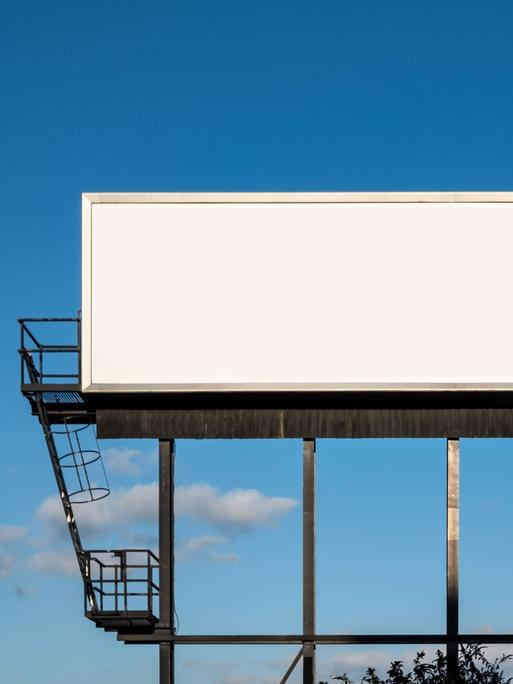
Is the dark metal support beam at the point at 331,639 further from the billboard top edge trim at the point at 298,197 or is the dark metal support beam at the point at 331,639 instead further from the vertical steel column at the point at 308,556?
the billboard top edge trim at the point at 298,197

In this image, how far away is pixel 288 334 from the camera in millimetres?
27016

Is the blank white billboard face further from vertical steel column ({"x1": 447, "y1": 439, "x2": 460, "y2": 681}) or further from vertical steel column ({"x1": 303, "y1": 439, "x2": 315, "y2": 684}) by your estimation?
vertical steel column ({"x1": 447, "y1": 439, "x2": 460, "y2": 681})

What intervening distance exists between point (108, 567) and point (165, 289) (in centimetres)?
575

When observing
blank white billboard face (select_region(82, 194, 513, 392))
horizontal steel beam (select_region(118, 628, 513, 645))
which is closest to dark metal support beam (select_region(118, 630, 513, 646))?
horizontal steel beam (select_region(118, 628, 513, 645))

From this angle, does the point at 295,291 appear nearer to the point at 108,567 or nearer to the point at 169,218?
the point at 169,218

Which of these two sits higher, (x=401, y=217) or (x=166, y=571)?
(x=401, y=217)

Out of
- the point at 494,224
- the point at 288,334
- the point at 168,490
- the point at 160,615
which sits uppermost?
the point at 494,224

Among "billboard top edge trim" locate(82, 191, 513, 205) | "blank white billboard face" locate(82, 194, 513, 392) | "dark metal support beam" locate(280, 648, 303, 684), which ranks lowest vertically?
"dark metal support beam" locate(280, 648, 303, 684)

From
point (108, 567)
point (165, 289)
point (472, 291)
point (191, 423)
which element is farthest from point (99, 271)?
point (472, 291)

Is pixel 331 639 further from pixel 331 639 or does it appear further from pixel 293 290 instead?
pixel 293 290

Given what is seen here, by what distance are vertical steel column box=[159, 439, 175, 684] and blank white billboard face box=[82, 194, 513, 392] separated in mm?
1742

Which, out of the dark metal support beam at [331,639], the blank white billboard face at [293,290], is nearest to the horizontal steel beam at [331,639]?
the dark metal support beam at [331,639]

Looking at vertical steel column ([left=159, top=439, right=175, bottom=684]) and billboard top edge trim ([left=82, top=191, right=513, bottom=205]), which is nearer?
vertical steel column ([left=159, top=439, right=175, bottom=684])

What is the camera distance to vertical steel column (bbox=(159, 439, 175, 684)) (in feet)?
86.8
